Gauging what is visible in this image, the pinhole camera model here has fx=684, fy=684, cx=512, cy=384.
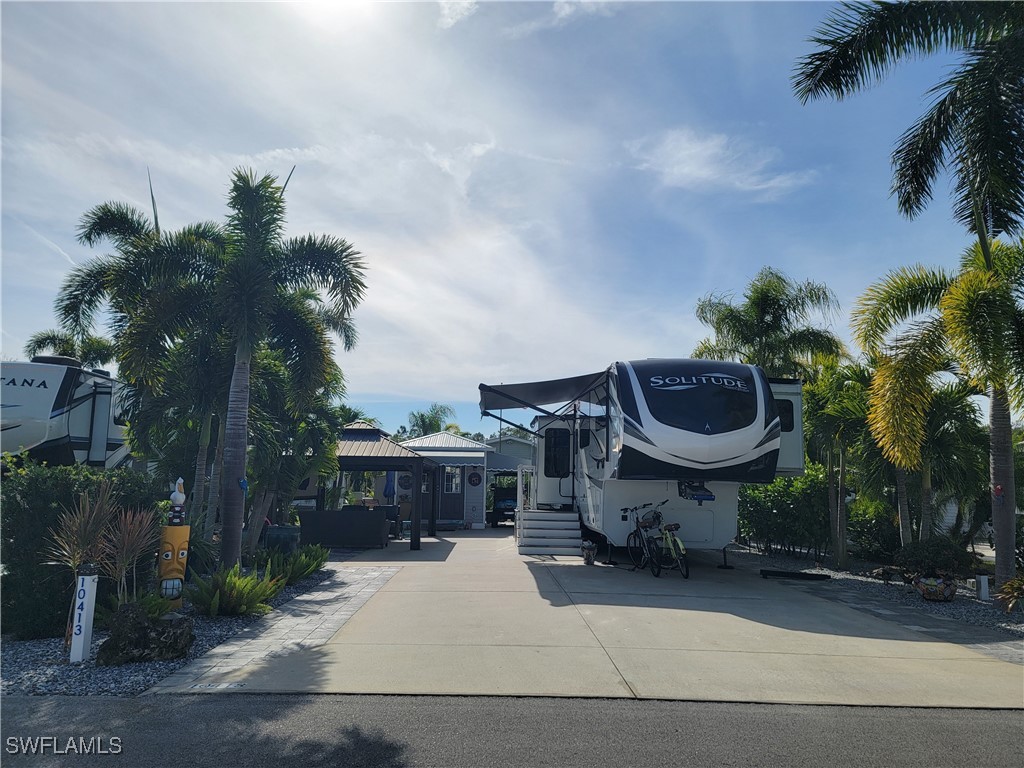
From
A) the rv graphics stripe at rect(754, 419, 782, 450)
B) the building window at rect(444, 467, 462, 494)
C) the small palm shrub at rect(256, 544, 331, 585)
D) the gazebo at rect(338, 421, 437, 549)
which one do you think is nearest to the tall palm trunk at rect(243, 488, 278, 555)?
the small palm shrub at rect(256, 544, 331, 585)

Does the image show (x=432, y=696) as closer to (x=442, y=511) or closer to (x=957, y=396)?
(x=957, y=396)

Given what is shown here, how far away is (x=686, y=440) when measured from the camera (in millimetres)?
10844

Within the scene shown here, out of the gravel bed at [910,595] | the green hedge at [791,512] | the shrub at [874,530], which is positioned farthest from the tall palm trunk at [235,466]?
the shrub at [874,530]

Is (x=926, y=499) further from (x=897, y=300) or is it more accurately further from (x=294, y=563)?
(x=294, y=563)

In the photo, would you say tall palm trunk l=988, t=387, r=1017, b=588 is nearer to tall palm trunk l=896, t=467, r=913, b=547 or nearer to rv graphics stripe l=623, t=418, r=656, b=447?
tall palm trunk l=896, t=467, r=913, b=547

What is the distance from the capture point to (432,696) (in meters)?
5.29

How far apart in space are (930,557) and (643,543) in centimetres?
445

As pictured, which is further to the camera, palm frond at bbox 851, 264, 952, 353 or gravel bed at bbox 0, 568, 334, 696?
palm frond at bbox 851, 264, 952, 353

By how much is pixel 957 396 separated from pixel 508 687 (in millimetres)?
10030

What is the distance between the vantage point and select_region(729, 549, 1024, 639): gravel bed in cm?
879

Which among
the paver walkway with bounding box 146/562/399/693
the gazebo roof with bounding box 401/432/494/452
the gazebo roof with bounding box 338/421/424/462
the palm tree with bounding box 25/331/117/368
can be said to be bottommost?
the paver walkway with bounding box 146/562/399/693

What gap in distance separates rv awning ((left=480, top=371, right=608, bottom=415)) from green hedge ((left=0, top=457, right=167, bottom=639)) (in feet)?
29.6

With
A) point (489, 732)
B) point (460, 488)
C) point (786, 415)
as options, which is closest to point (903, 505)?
point (786, 415)

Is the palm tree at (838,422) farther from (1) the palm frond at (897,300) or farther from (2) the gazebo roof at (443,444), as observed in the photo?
→ (2) the gazebo roof at (443,444)
